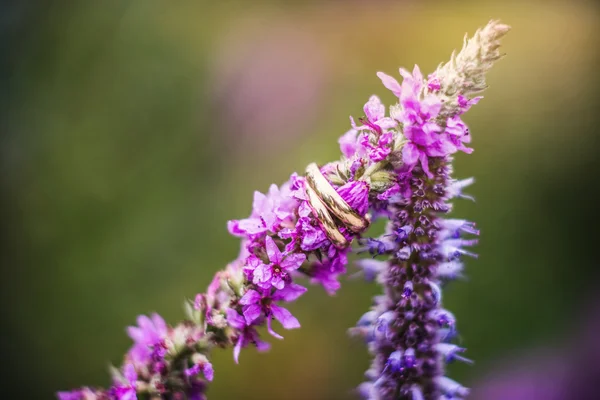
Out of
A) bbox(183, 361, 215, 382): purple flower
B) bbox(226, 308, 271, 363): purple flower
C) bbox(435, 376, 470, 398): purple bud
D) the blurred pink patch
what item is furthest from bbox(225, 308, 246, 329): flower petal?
the blurred pink patch

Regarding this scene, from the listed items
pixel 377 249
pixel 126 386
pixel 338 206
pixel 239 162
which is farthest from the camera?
pixel 239 162

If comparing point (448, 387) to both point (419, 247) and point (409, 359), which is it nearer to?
point (409, 359)

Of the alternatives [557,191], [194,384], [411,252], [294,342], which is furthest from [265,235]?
[557,191]

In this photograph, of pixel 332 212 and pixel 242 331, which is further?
pixel 242 331

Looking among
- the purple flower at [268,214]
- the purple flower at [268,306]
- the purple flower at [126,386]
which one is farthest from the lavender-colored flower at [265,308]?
the purple flower at [126,386]

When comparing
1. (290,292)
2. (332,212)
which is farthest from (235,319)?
(332,212)

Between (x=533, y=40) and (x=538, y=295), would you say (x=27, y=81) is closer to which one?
(x=533, y=40)
